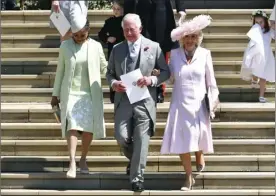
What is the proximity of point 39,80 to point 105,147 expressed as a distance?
2.29 metres

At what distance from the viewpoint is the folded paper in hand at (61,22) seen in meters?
12.1

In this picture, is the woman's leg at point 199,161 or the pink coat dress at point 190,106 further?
the woman's leg at point 199,161

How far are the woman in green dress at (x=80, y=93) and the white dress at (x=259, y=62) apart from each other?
2.84m

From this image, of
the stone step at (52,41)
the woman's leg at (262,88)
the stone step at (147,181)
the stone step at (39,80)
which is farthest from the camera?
the stone step at (52,41)

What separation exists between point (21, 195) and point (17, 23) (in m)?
5.26

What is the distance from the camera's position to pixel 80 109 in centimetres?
1046

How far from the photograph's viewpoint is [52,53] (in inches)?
551

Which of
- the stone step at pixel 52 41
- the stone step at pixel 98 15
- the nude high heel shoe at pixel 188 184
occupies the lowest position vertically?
the nude high heel shoe at pixel 188 184

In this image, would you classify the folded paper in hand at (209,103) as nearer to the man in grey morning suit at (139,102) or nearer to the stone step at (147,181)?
the man in grey morning suit at (139,102)

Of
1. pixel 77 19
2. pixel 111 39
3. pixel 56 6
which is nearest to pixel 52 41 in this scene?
pixel 56 6

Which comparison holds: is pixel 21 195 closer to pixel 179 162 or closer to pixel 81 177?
pixel 81 177

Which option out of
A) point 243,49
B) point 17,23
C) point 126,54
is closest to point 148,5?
point 126,54

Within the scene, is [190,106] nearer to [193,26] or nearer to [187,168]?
[187,168]

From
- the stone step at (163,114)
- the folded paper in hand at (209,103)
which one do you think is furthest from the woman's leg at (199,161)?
the stone step at (163,114)
